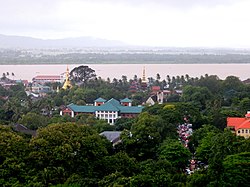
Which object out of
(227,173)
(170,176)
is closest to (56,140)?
(170,176)

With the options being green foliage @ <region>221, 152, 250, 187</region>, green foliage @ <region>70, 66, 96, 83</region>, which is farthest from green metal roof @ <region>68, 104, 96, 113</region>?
green foliage @ <region>221, 152, 250, 187</region>

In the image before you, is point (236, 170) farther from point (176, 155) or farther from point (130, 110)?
point (130, 110)

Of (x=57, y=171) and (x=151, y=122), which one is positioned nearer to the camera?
(x=57, y=171)

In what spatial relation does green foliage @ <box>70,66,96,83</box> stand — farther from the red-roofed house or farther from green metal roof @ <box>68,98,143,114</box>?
the red-roofed house

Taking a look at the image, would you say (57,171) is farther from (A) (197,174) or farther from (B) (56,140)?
(A) (197,174)

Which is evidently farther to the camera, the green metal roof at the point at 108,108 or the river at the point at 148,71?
the river at the point at 148,71

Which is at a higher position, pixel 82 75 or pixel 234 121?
pixel 234 121

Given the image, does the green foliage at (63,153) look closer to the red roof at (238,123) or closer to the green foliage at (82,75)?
the red roof at (238,123)

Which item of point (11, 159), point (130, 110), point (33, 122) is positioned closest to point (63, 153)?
point (11, 159)

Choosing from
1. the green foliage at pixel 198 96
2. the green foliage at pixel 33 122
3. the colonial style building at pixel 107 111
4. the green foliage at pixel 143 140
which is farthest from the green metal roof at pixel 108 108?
the green foliage at pixel 143 140
